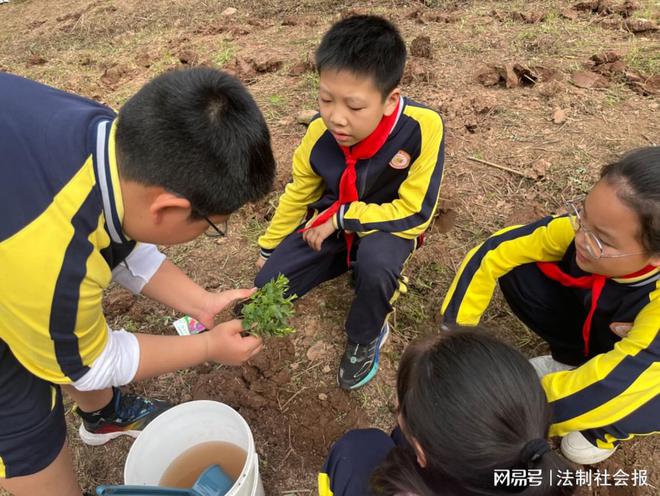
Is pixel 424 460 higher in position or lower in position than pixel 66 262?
lower

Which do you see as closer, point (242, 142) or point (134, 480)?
point (242, 142)

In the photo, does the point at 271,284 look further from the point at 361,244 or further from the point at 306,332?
the point at 306,332

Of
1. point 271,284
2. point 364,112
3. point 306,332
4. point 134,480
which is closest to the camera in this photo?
point 134,480

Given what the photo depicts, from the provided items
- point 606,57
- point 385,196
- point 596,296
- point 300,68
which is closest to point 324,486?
point 596,296

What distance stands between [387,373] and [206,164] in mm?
1632

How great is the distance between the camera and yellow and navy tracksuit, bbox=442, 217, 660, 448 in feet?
5.57

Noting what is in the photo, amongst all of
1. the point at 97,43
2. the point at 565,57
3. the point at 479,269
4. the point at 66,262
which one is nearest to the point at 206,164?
the point at 66,262

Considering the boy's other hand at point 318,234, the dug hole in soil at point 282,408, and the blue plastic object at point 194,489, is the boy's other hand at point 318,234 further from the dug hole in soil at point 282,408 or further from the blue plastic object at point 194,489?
the blue plastic object at point 194,489

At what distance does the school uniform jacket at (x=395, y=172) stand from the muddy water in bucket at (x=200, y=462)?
3.82 feet

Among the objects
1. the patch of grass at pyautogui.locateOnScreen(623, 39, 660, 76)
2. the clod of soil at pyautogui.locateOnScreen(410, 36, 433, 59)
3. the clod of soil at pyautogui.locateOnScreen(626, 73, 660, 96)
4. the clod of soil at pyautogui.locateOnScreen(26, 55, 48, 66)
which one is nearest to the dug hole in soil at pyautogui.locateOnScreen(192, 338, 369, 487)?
the clod of soil at pyautogui.locateOnScreen(410, 36, 433, 59)

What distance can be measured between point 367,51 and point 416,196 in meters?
0.71

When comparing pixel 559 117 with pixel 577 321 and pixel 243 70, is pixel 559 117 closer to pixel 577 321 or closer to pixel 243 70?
pixel 577 321

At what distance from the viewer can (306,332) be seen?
2664 mm

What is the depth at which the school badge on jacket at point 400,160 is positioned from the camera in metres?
2.31
